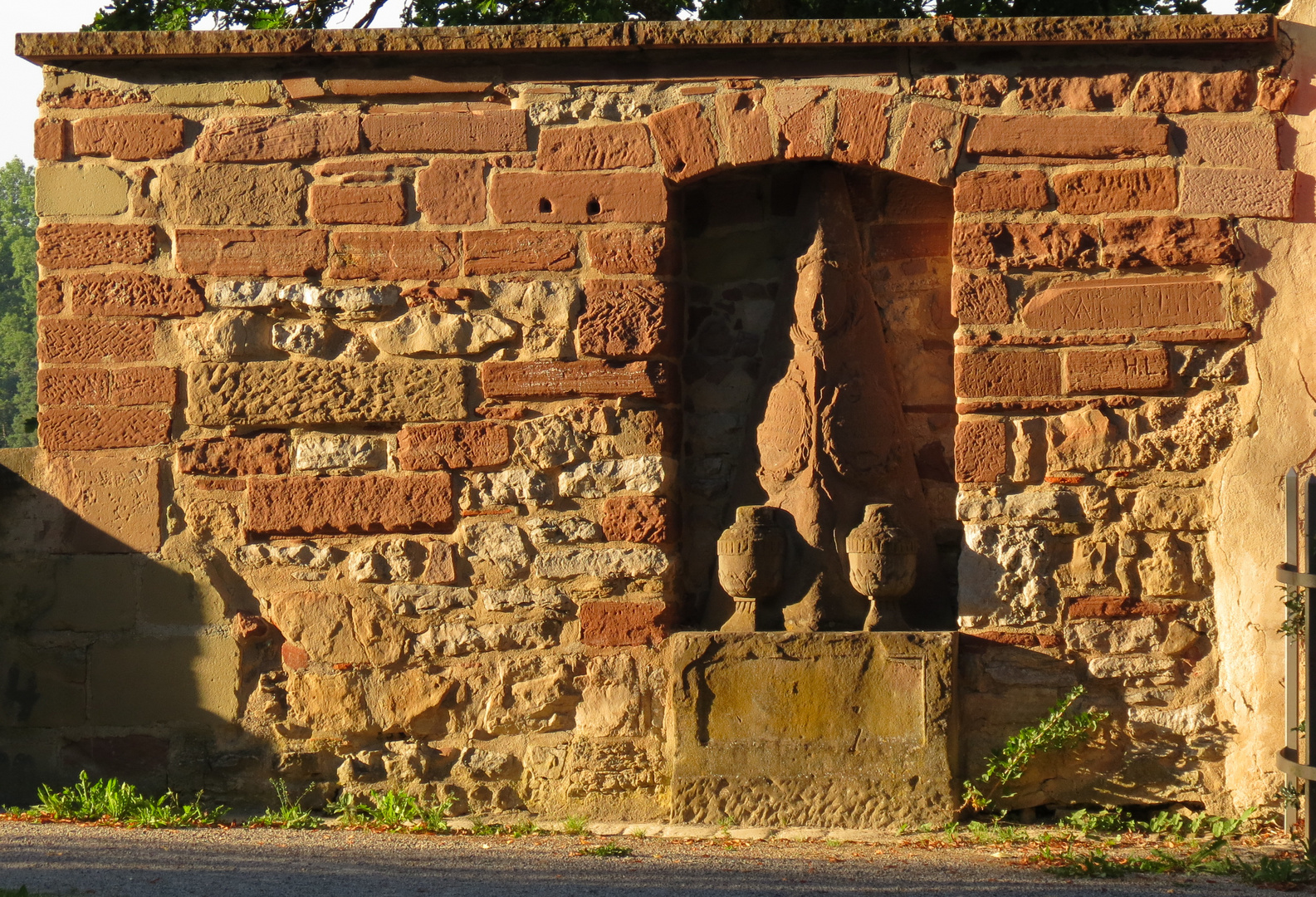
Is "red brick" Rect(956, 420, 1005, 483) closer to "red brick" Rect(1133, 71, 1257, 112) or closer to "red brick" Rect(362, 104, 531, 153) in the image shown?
"red brick" Rect(1133, 71, 1257, 112)

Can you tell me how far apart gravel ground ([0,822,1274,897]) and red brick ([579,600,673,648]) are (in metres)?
0.67

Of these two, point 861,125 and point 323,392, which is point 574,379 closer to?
point 323,392

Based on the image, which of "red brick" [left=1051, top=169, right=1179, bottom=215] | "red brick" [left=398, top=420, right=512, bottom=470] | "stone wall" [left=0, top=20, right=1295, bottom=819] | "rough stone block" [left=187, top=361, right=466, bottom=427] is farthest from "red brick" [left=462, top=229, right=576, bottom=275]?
"red brick" [left=1051, top=169, right=1179, bottom=215]

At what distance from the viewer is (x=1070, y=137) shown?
187 inches

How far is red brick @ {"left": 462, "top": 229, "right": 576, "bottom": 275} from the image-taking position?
16.1ft

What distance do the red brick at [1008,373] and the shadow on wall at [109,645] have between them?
255 cm

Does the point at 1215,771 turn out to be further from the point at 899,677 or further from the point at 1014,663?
the point at 899,677

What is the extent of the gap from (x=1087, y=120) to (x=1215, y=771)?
2.16 meters

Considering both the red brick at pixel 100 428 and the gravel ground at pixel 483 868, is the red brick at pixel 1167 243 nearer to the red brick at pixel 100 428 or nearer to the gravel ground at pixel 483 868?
the gravel ground at pixel 483 868

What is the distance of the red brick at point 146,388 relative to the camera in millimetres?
4980

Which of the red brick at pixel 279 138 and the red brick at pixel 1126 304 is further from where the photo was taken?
the red brick at pixel 279 138

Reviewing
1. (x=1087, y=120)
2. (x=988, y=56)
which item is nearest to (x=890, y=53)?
(x=988, y=56)

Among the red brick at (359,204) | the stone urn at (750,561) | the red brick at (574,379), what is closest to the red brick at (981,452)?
the stone urn at (750,561)

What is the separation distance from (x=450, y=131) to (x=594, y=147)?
501 mm
